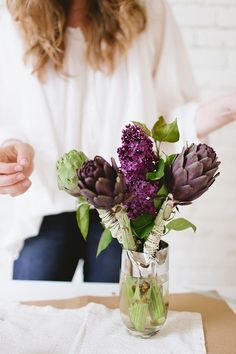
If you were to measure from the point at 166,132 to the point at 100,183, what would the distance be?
5.1 inches

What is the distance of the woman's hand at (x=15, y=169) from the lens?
68 centimetres

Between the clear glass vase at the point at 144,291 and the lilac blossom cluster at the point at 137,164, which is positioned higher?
the lilac blossom cluster at the point at 137,164

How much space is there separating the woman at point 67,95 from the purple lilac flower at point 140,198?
1.38ft

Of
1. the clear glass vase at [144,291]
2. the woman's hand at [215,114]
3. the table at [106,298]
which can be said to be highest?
the woman's hand at [215,114]

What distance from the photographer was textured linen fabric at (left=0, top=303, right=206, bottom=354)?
1.98ft

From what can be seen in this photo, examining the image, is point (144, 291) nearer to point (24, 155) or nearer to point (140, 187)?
point (140, 187)

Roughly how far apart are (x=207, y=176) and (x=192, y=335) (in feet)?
0.84

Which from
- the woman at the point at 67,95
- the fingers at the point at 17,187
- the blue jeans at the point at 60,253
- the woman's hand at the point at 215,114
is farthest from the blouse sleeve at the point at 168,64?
the fingers at the point at 17,187

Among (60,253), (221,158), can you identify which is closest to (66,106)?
(60,253)

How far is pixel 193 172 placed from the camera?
53cm

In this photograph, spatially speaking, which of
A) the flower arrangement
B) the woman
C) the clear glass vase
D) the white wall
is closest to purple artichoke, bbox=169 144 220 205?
the flower arrangement

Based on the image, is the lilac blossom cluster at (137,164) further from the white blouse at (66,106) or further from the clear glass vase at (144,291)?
the white blouse at (66,106)

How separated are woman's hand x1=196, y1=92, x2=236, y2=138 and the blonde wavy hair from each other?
0.24 metres

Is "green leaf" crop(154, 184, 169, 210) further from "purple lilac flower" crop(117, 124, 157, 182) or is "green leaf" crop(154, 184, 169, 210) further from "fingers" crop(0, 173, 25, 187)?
"fingers" crop(0, 173, 25, 187)
